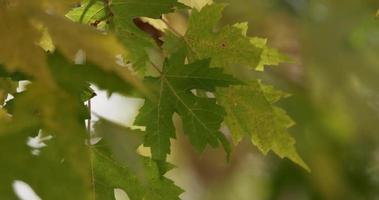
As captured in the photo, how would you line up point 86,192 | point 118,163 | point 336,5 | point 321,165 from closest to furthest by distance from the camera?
1. point 86,192
2. point 118,163
3. point 336,5
4. point 321,165

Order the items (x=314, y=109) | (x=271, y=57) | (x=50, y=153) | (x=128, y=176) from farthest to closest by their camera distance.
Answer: (x=314, y=109)
(x=271, y=57)
(x=128, y=176)
(x=50, y=153)

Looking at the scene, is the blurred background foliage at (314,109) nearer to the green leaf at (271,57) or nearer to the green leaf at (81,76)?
the green leaf at (271,57)

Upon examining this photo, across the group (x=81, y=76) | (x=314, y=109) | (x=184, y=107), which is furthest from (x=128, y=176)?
(x=314, y=109)

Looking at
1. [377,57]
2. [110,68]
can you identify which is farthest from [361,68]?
[110,68]

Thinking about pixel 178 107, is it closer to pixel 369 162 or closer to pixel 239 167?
pixel 239 167

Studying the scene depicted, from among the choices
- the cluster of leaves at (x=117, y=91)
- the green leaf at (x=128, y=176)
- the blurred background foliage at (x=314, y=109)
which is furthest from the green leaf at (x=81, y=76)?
the blurred background foliage at (x=314, y=109)

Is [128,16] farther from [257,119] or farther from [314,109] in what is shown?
[314,109]

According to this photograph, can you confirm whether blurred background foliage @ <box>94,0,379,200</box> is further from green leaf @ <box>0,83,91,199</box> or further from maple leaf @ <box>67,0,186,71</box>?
green leaf @ <box>0,83,91,199</box>

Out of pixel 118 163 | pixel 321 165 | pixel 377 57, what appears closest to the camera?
pixel 118 163
